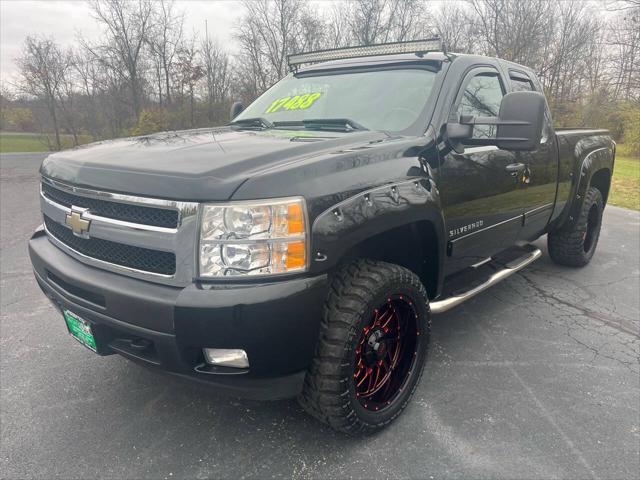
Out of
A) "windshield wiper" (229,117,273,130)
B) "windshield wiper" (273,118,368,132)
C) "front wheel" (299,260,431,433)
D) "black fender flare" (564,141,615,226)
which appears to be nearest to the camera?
"front wheel" (299,260,431,433)

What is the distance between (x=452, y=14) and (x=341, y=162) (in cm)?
3852

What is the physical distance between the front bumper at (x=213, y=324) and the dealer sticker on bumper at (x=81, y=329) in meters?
0.07

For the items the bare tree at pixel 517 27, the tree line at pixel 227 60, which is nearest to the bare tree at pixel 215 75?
the tree line at pixel 227 60

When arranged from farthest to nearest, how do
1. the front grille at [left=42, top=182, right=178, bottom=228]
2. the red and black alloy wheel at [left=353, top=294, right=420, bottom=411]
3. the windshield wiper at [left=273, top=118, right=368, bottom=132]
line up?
A: the windshield wiper at [left=273, top=118, right=368, bottom=132], the red and black alloy wheel at [left=353, top=294, right=420, bottom=411], the front grille at [left=42, top=182, right=178, bottom=228]

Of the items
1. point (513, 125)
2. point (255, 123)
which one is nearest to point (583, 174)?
point (513, 125)

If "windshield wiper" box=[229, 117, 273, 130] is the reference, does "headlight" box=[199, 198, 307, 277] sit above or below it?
below

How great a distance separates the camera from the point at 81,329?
2.26 m

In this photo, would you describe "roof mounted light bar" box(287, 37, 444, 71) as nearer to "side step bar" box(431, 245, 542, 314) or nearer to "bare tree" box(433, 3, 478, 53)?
"side step bar" box(431, 245, 542, 314)

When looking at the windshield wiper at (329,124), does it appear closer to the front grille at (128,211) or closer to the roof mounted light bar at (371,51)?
the roof mounted light bar at (371,51)

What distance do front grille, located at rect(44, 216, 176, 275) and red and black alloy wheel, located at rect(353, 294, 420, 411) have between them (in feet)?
3.09

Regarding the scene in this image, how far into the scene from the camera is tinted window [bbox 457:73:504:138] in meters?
3.09

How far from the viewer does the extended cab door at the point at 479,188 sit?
9.16 feet

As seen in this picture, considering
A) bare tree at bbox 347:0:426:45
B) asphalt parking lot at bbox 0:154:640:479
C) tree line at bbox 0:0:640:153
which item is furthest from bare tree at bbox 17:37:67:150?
asphalt parking lot at bbox 0:154:640:479

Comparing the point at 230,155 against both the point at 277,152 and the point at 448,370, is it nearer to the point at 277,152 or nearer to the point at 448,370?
the point at 277,152
